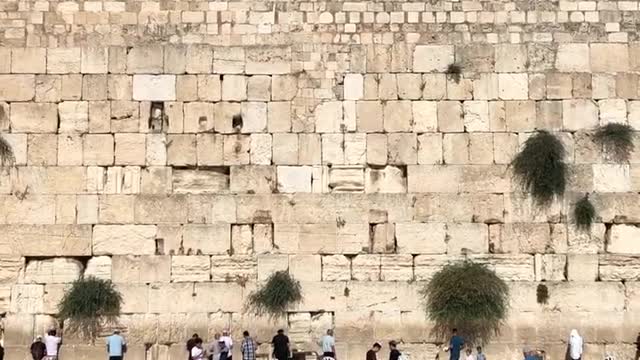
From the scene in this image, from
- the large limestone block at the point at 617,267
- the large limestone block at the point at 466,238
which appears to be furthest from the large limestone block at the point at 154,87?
the large limestone block at the point at 617,267

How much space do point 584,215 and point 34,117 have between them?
8380 millimetres

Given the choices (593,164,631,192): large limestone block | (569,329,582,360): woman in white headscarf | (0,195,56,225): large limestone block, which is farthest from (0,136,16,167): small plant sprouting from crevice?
(593,164,631,192): large limestone block

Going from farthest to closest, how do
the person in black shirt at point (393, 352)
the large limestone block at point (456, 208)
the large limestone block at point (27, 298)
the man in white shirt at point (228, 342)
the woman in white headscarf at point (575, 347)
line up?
the large limestone block at point (456, 208) → the large limestone block at point (27, 298) → the woman in white headscarf at point (575, 347) → the man in white shirt at point (228, 342) → the person in black shirt at point (393, 352)

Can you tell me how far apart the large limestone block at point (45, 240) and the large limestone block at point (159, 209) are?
0.80 meters

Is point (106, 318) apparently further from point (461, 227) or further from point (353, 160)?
point (461, 227)

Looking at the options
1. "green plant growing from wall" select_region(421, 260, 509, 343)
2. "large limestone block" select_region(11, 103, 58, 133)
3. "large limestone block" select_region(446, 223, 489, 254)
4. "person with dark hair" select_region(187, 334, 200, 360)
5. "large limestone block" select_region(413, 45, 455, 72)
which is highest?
"large limestone block" select_region(413, 45, 455, 72)

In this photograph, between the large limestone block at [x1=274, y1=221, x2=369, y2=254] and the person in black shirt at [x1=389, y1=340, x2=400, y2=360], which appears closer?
the person in black shirt at [x1=389, y1=340, x2=400, y2=360]

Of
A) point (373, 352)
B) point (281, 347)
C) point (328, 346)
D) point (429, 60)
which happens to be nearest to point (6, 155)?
point (281, 347)

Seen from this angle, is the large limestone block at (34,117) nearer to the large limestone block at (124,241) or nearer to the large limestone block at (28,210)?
the large limestone block at (28,210)

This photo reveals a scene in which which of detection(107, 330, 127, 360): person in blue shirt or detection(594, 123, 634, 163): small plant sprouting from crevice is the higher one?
detection(594, 123, 634, 163): small plant sprouting from crevice

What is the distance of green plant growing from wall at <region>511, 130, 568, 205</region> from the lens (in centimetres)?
1456

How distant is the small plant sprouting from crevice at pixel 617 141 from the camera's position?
1471 centimetres

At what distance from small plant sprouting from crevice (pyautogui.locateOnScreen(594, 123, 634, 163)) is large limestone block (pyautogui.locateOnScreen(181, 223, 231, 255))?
19.1 ft

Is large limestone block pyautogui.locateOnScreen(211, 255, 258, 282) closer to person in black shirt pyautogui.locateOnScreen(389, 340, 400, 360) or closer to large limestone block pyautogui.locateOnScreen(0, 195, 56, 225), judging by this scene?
person in black shirt pyautogui.locateOnScreen(389, 340, 400, 360)
